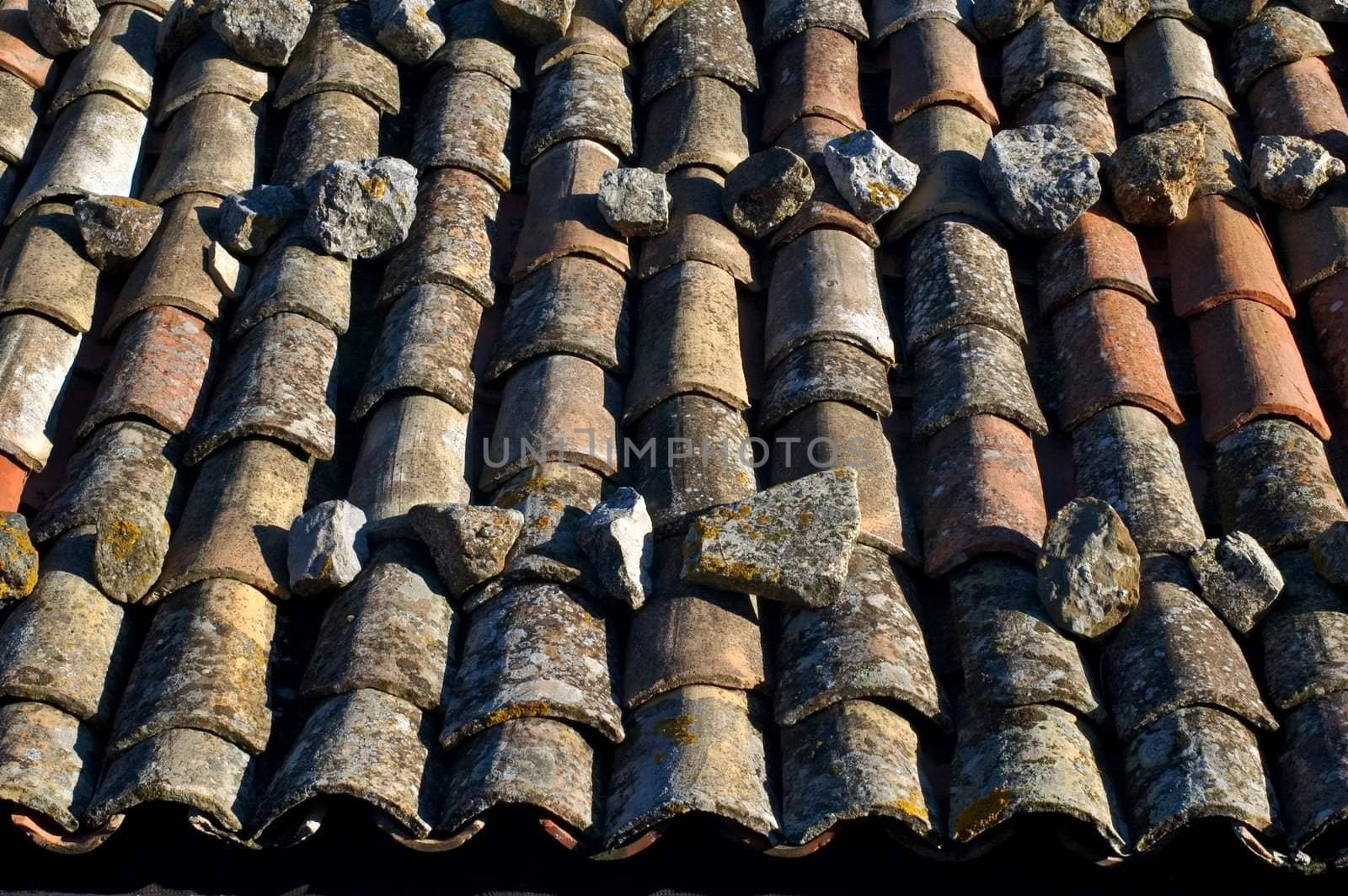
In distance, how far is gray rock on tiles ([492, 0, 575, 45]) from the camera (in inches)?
222

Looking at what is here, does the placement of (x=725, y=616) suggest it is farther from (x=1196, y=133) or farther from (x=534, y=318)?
(x=1196, y=133)

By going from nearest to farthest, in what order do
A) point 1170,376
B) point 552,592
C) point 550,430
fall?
point 552,592 → point 550,430 → point 1170,376

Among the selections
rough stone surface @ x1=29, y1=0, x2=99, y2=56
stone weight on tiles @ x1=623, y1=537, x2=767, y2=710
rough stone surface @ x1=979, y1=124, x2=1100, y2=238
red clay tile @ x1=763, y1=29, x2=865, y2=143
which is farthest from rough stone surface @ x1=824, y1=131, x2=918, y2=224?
rough stone surface @ x1=29, y1=0, x2=99, y2=56

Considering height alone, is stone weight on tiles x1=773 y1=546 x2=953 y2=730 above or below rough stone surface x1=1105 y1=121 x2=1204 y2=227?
below

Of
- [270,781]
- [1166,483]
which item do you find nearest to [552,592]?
[270,781]

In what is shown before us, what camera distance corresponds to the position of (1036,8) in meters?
5.83

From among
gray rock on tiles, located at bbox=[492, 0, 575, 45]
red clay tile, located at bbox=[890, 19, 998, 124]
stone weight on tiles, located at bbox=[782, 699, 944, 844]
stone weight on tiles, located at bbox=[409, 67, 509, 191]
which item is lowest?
stone weight on tiles, located at bbox=[782, 699, 944, 844]

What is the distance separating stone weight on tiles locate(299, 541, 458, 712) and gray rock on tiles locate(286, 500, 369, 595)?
1.7 inches

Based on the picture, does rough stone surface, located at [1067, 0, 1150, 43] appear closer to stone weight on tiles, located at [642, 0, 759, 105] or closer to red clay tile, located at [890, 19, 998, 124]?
red clay tile, located at [890, 19, 998, 124]

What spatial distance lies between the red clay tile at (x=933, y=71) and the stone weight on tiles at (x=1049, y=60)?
0.39 feet

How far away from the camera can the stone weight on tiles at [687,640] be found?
359cm

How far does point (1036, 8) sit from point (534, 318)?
8.11 ft

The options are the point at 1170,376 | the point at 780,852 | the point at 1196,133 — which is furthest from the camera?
the point at 1196,133

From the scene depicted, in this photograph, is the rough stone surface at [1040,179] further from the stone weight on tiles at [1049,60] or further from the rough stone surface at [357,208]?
the rough stone surface at [357,208]
